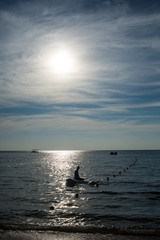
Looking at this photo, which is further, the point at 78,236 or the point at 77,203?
the point at 77,203

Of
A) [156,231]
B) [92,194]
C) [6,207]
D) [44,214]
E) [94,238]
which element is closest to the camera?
[94,238]

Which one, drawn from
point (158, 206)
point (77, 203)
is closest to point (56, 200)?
point (77, 203)

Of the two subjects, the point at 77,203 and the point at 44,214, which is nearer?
the point at 44,214

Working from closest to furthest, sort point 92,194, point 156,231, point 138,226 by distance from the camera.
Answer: point 156,231
point 138,226
point 92,194

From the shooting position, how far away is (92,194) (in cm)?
2481

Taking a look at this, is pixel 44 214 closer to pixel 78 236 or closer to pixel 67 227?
pixel 67 227

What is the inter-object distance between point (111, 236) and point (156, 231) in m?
2.82

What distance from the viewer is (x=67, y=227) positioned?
13.5 metres

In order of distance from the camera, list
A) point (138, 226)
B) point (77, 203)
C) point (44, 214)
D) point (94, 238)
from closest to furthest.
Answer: point (94, 238), point (138, 226), point (44, 214), point (77, 203)

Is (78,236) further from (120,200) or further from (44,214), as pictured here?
(120,200)

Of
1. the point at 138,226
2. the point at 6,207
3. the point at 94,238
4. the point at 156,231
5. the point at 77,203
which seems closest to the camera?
the point at 94,238

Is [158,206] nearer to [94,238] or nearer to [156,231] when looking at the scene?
[156,231]

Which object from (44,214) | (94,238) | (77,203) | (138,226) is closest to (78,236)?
(94,238)

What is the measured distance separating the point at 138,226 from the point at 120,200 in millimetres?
7282
